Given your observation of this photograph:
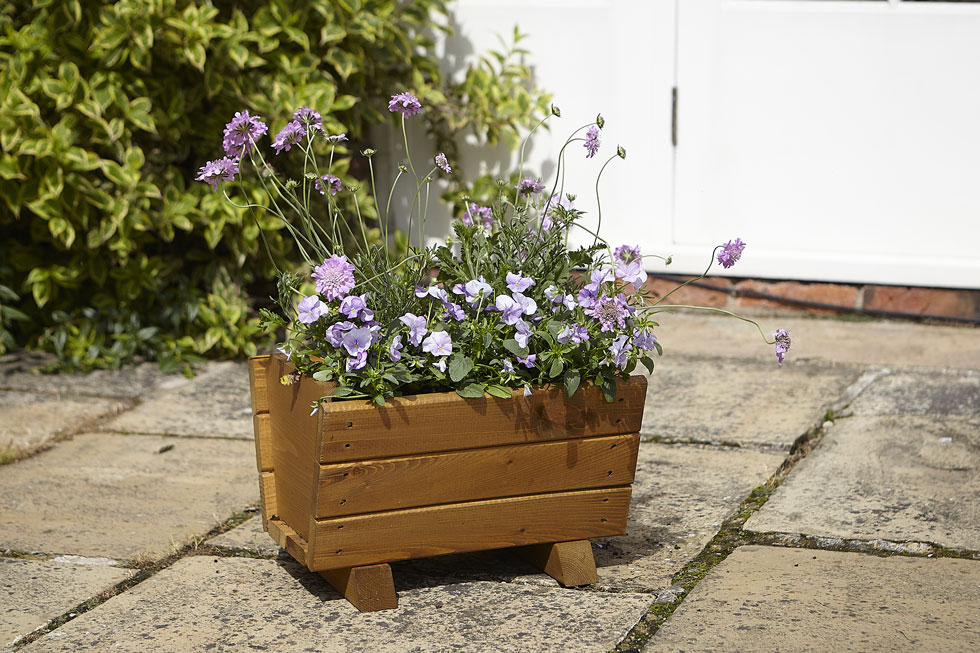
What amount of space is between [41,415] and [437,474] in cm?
188

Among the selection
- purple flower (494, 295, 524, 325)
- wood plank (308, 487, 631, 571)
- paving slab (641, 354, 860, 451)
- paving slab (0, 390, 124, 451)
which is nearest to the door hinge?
paving slab (641, 354, 860, 451)

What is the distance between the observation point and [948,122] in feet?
13.8

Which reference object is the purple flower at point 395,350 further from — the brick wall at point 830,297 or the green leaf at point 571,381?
the brick wall at point 830,297

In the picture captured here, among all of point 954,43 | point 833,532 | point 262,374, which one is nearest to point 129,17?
point 262,374

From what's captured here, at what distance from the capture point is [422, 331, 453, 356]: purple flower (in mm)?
2010

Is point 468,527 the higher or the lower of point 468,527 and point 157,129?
the lower

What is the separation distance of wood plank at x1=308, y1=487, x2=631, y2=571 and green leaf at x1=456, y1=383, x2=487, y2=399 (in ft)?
0.71

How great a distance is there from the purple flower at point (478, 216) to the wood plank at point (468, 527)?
579 millimetres

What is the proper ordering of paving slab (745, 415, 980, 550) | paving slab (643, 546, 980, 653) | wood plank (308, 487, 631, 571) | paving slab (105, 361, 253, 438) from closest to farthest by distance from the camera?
1. paving slab (643, 546, 980, 653)
2. wood plank (308, 487, 631, 571)
3. paving slab (745, 415, 980, 550)
4. paving slab (105, 361, 253, 438)

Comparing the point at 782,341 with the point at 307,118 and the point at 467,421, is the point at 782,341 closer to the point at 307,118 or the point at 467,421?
the point at 467,421

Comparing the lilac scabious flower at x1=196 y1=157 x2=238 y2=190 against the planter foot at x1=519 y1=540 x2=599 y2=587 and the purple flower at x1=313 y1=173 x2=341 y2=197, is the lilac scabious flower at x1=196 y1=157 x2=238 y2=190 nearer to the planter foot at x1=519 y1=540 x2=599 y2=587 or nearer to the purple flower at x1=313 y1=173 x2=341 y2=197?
the purple flower at x1=313 y1=173 x2=341 y2=197

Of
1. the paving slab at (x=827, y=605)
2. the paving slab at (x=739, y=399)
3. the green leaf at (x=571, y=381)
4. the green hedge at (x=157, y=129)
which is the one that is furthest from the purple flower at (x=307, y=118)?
the green hedge at (x=157, y=129)

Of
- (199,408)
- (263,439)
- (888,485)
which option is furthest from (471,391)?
(199,408)

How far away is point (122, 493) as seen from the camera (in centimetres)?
284
